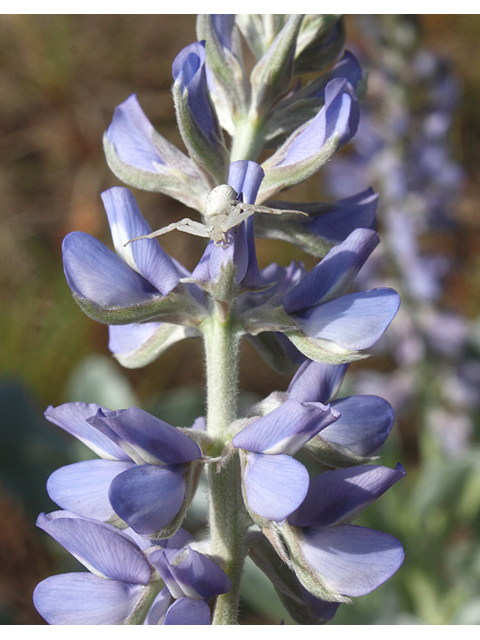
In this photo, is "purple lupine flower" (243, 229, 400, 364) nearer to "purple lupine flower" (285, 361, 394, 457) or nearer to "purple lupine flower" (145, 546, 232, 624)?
"purple lupine flower" (285, 361, 394, 457)

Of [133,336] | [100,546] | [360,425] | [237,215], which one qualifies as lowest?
[100,546]

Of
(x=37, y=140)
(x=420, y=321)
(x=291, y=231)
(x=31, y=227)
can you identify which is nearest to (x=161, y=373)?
(x=31, y=227)

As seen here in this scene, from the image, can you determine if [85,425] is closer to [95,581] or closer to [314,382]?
[95,581]

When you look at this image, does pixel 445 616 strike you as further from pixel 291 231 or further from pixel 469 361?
pixel 291 231

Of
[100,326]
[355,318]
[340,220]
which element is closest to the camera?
[355,318]

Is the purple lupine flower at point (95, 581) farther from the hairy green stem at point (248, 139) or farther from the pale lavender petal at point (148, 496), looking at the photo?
the hairy green stem at point (248, 139)

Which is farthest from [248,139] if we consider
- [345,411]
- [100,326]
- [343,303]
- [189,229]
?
[100,326]

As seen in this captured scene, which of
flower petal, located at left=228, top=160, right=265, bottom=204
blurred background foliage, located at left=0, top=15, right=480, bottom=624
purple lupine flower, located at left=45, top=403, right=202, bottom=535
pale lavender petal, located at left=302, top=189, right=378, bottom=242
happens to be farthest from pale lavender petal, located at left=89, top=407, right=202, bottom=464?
blurred background foliage, located at left=0, top=15, right=480, bottom=624
